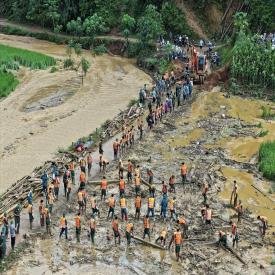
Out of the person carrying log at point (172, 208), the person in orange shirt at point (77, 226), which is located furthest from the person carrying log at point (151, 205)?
the person in orange shirt at point (77, 226)

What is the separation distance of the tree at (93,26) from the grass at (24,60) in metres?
4.01

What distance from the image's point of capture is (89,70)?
147ft

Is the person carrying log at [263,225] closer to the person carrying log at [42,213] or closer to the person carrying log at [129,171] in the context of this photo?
the person carrying log at [129,171]

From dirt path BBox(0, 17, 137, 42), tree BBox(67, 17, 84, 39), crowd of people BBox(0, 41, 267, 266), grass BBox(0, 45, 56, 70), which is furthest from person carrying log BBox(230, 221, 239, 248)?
tree BBox(67, 17, 84, 39)

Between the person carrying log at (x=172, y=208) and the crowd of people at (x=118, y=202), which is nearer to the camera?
the crowd of people at (x=118, y=202)

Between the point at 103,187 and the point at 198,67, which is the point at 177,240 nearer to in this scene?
the point at 103,187

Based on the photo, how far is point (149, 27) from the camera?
147ft

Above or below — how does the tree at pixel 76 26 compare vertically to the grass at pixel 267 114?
above

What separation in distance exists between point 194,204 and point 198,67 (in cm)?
1576

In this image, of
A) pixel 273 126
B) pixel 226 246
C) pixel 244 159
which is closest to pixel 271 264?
pixel 226 246

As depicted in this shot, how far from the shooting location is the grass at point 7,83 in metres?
39.2

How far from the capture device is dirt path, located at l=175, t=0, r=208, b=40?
4719 cm

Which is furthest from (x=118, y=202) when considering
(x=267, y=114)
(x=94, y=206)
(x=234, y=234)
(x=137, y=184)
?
(x=267, y=114)

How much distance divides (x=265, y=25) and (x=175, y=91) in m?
10.2
